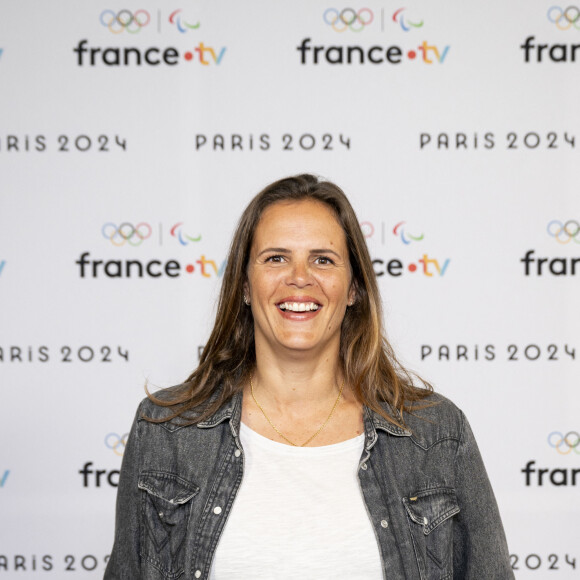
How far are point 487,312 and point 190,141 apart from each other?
4.31 ft

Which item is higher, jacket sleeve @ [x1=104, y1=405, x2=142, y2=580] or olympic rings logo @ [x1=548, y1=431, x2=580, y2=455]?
jacket sleeve @ [x1=104, y1=405, x2=142, y2=580]

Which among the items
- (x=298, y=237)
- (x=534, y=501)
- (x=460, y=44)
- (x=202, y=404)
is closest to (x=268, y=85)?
(x=460, y=44)

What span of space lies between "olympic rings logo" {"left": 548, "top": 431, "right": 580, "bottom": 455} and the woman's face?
1385 mm

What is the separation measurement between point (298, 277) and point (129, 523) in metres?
0.68

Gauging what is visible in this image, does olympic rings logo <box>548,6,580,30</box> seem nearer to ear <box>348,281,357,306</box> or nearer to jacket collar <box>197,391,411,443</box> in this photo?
ear <box>348,281,357,306</box>

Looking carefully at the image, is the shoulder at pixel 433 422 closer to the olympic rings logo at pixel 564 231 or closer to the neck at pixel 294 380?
the neck at pixel 294 380

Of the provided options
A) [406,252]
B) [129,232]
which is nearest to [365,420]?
[406,252]

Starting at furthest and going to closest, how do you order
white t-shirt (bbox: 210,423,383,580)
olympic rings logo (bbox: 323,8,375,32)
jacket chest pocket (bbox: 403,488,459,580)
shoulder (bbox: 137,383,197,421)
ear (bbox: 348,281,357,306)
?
olympic rings logo (bbox: 323,8,375,32) → ear (bbox: 348,281,357,306) → shoulder (bbox: 137,383,197,421) → jacket chest pocket (bbox: 403,488,459,580) → white t-shirt (bbox: 210,423,383,580)

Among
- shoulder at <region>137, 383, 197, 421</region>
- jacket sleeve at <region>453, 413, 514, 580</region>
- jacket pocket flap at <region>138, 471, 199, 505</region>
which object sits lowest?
jacket sleeve at <region>453, 413, 514, 580</region>

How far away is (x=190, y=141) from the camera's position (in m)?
2.62

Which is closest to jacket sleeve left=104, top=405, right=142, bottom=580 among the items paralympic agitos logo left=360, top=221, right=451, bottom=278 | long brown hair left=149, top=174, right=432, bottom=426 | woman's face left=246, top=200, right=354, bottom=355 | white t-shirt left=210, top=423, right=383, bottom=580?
long brown hair left=149, top=174, right=432, bottom=426

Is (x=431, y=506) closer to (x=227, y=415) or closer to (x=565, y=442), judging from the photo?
(x=227, y=415)

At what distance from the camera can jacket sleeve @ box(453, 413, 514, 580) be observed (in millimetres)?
1548

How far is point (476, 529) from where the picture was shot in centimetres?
155
